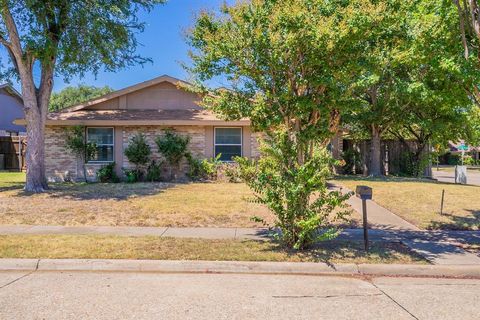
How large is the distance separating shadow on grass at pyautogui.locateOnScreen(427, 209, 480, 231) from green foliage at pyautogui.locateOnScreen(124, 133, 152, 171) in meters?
11.8

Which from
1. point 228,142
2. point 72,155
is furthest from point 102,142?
point 228,142

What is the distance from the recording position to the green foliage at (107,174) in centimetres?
1712

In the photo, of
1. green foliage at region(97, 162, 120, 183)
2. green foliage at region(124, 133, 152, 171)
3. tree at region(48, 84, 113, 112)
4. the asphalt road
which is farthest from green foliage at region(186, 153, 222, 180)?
tree at region(48, 84, 113, 112)

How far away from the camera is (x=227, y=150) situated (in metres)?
18.0

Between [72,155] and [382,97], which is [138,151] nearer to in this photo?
[72,155]

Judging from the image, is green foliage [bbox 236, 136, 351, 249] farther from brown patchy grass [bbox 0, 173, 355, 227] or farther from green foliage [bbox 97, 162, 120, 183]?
green foliage [bbox 97, 162, 120, 183]

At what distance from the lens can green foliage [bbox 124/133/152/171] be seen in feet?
56.0

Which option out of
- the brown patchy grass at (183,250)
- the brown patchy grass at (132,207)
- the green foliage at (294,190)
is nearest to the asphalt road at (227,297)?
the brown patchy grass at (183,250)

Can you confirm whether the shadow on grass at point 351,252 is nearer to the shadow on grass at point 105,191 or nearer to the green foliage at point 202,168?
the shadow on grass at point 105,191

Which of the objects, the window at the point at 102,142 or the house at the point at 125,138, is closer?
the house at the point at 125,138

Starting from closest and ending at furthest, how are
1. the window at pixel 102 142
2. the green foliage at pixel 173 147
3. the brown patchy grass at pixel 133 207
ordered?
the brown patchy grass at pixel 133 207 → the green foliage at pixel 173 147 → the window at pixel 102 142

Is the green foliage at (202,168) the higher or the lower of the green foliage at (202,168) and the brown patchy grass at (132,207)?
the higher

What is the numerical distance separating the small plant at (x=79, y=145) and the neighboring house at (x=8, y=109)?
14.2 m

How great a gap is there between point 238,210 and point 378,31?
5758 mm
